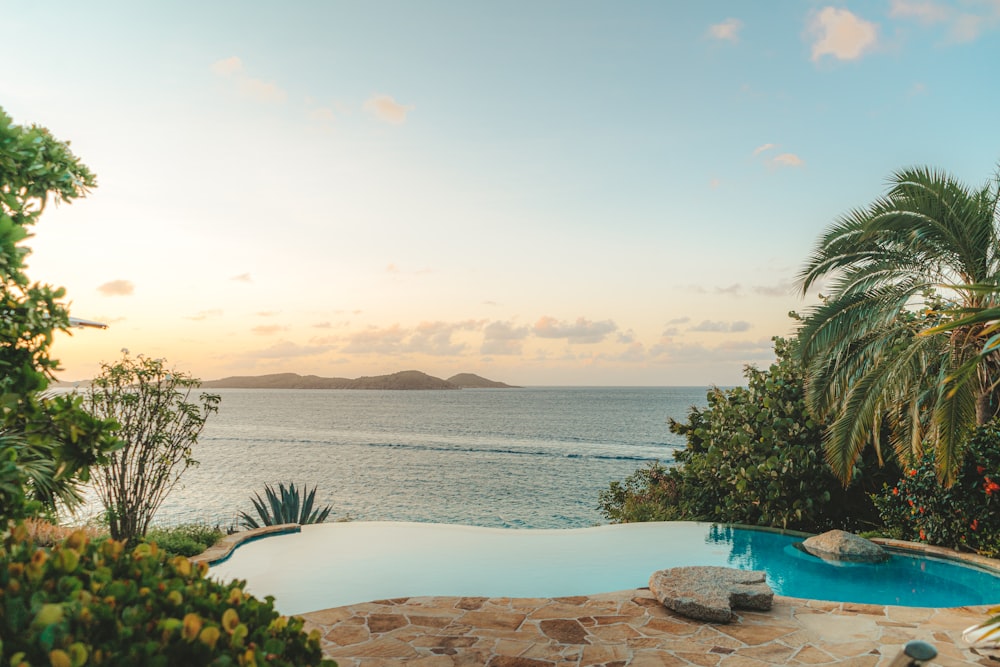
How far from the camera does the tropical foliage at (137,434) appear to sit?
332 inches

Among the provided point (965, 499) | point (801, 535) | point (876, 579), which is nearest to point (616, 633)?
point (876, 579)

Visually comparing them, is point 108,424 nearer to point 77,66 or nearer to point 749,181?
point 77,66

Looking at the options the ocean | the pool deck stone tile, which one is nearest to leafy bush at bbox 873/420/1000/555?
the pool deck stone tile

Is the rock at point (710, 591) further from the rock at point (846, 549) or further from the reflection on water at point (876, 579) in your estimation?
the rock at point (846, 549)

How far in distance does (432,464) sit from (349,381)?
8285cm

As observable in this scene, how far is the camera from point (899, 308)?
8.53 meters

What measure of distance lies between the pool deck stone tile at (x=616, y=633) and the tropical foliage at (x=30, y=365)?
9.10ft

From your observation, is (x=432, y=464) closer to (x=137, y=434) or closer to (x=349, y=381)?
(x=137, y=434)

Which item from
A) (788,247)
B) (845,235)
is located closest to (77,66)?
(845,235)

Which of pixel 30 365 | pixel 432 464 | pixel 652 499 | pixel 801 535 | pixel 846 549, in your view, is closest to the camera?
pixel 30 365

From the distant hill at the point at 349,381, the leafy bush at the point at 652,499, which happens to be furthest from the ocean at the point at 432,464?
the distant hill at the point at 349,381

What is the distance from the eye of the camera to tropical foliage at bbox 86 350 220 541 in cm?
844

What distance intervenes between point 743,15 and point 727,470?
883cm

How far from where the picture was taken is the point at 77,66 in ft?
31.0
